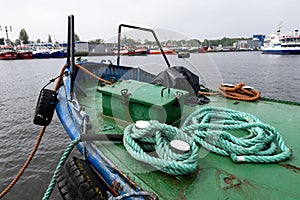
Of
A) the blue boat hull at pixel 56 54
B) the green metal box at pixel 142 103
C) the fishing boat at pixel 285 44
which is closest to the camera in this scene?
the green metal box at pixel 142 103

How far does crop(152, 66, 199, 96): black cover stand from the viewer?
3.30 m

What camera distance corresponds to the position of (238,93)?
4211mm

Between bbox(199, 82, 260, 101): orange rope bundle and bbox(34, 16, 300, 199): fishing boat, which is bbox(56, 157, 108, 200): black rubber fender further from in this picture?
bbox(199, 82, 260, 101): orange rope bundle

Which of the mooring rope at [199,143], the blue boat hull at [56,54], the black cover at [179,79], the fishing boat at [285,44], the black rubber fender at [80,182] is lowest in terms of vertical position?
the black rubber fender at [80,182]

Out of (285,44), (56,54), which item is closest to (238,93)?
(56,54)

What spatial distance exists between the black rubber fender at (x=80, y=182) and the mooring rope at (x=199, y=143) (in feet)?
1.44

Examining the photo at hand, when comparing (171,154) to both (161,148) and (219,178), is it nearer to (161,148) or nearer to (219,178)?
(161,148)

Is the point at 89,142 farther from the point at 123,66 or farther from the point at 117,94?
the point at 123,66

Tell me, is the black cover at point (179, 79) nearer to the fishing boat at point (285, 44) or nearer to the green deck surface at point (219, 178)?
the green deck surface at point (219, 178)

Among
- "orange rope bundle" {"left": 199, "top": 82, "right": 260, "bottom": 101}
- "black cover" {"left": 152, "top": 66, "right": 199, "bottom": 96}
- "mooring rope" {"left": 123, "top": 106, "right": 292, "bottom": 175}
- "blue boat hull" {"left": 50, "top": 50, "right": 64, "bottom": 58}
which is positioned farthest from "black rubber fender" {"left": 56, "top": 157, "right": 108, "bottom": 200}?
"blue boat hull" {"left": 50, "top": 50, "right": 64, "bottom": 58}

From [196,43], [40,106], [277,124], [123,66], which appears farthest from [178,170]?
[123,66]

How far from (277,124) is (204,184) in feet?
6.19

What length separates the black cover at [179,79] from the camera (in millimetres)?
3304

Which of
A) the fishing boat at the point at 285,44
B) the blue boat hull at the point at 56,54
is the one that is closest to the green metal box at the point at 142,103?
the blue boat hull at the point at 56,54
